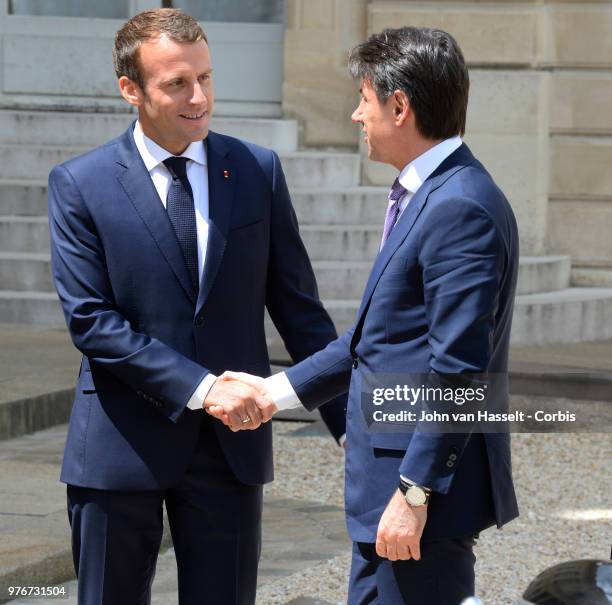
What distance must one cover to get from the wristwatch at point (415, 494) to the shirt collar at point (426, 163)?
0.59 metres

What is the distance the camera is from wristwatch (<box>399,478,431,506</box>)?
273 centimetres

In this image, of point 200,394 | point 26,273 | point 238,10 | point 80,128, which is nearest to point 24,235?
point 26,273

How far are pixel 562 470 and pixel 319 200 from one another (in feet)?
13.3

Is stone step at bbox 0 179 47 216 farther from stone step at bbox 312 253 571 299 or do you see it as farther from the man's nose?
the man's nose

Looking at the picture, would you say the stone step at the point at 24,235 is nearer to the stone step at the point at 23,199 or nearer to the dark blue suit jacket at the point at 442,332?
the stone step at the point at 23,199

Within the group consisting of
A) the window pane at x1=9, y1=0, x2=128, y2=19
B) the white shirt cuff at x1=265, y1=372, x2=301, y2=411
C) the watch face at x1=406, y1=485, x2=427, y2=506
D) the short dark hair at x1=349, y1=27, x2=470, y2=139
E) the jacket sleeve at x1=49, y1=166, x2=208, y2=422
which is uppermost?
the window pane at x1=9, y1=0, x2=128, y2=19

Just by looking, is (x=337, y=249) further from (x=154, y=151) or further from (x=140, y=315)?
(x=140, y=315)

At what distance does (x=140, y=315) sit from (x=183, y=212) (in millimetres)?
261

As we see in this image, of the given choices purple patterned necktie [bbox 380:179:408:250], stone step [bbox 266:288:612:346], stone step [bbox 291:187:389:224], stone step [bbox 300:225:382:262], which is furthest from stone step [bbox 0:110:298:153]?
purple patterned necktie [bbox 380:179:408:250]

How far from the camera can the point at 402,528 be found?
2.74 meters

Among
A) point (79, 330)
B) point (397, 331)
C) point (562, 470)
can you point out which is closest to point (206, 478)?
point (79, 330)

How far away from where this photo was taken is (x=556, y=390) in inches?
300

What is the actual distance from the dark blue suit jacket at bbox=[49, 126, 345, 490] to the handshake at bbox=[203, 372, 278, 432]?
5cm

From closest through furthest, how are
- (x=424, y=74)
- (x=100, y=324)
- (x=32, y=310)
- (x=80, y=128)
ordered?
(x=424, y=74) → (x=100, y=324) → (x=32, y=310) → (x=80, y=128)
